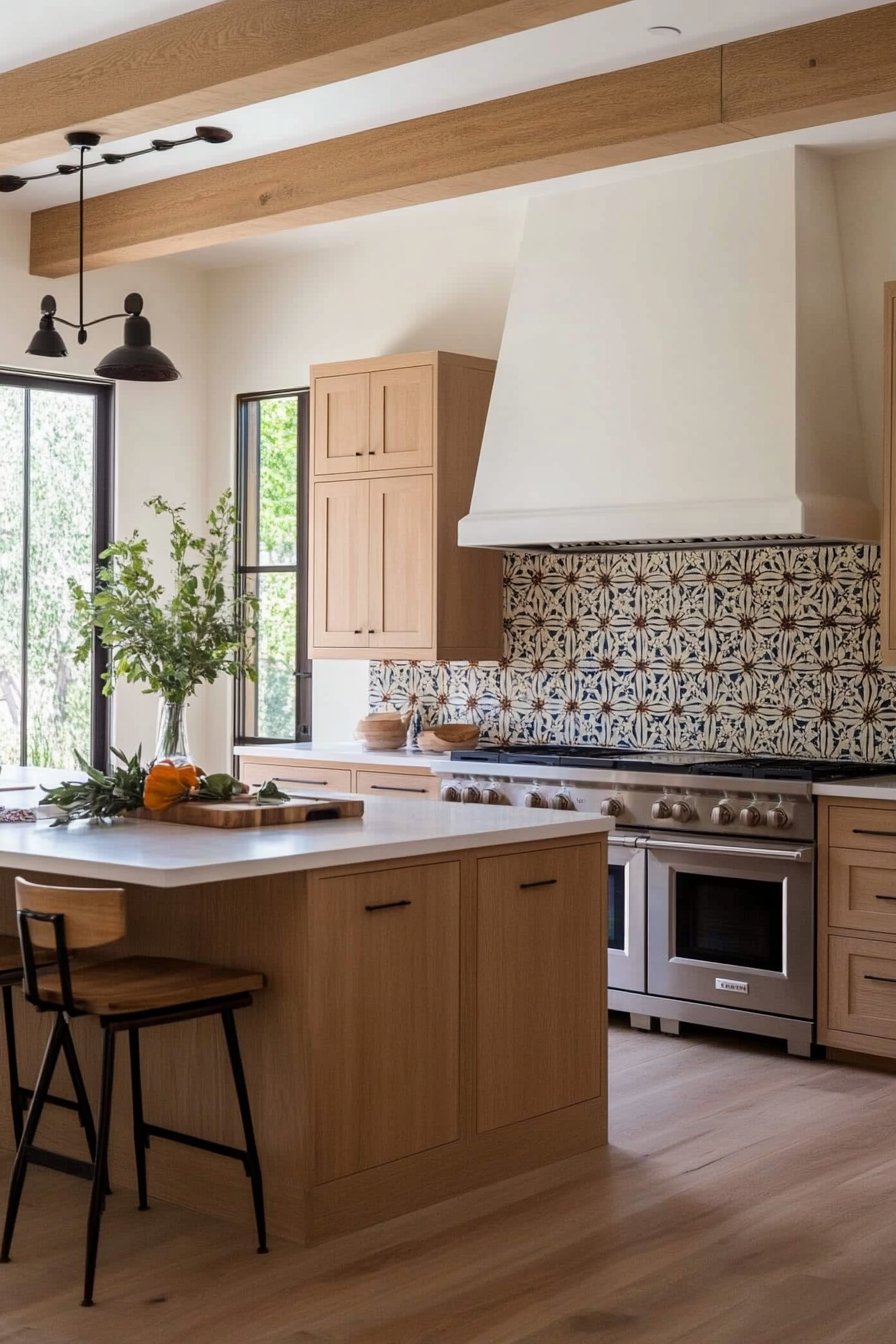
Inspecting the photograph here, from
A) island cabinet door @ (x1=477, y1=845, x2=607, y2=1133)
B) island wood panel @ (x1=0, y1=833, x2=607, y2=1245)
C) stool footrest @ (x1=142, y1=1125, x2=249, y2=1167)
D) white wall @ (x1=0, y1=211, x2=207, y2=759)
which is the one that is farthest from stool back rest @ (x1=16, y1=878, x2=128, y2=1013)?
white wall @ (x1=0, y1=211, x2=207, y2=759)

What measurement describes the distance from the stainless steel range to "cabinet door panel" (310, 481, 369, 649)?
1204 mm

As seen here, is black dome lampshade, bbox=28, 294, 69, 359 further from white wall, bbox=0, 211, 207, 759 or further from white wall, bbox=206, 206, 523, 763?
white wall, bbox=206, 206, 523, 763

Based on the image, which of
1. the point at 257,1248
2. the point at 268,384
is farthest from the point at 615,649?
the point at 257,1248

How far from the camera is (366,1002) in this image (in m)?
3.48

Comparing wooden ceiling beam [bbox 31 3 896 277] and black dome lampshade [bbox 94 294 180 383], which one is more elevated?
wooden ceiling beam [bbox 31 3 896 277]

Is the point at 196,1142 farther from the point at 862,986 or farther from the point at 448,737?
the point at 448,737

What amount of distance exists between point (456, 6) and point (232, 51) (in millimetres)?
800

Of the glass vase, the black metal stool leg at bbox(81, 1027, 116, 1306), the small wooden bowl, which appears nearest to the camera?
the black metal stool leg at bbox(81, 1027, 116, 1306)

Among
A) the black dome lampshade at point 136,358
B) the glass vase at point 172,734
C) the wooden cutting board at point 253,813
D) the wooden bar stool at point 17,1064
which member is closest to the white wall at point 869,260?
the black dome lampshade at point 136,358

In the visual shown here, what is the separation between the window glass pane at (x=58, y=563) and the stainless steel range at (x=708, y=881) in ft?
7.90

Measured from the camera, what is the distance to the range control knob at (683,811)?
17.2 feet

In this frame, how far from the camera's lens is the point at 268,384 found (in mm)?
7305

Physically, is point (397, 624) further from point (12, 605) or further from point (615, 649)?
point (12, 605)

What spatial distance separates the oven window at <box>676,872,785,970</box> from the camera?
508cm
